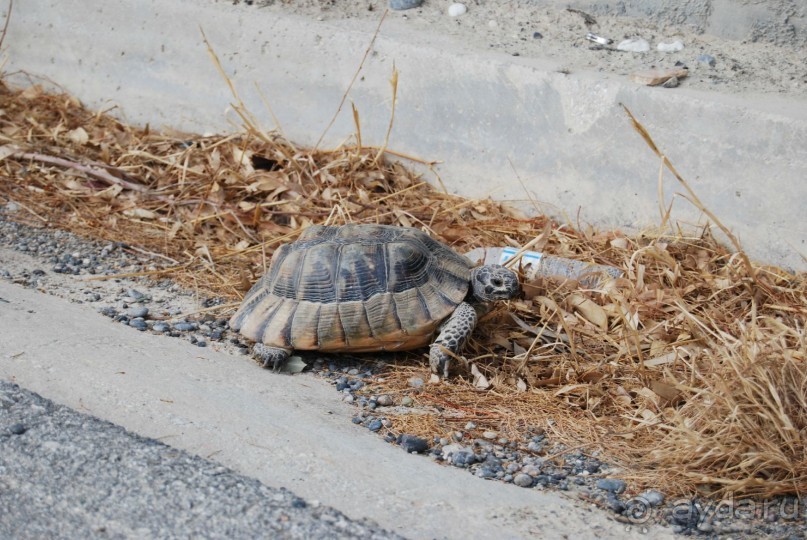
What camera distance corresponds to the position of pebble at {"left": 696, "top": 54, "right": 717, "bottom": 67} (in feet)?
17.8

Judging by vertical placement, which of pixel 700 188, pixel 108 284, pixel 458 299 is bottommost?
pixel 108 284

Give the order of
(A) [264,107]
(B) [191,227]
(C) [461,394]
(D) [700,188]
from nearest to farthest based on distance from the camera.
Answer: (C) [461,394], (D) [700,188], (B) [191,227], (A) [264,107]

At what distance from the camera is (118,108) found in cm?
695

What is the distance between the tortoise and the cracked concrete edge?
22 centimetres

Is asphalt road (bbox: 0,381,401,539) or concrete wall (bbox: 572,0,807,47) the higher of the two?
concrete wall (bbox: 572,0,807,47)

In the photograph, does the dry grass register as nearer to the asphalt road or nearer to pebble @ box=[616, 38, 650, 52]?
the asphalt road

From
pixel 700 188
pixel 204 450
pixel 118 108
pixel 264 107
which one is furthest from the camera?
pixel 118 108

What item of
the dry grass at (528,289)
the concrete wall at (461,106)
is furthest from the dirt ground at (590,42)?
the dry grass at (528,289)

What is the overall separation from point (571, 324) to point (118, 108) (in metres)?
4.14

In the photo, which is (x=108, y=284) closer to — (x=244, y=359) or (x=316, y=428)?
(x=244, y=359)

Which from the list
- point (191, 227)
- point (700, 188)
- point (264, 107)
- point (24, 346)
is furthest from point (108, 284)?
point (700, 188)

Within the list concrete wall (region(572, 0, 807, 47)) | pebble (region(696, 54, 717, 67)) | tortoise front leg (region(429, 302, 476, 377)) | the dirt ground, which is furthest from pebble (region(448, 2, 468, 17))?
tortoise front leg (region(429, 302, 476, 377))

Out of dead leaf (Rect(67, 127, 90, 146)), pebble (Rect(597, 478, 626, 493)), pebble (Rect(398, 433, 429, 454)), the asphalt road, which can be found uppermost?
the asphalt road

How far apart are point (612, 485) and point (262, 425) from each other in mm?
1300
